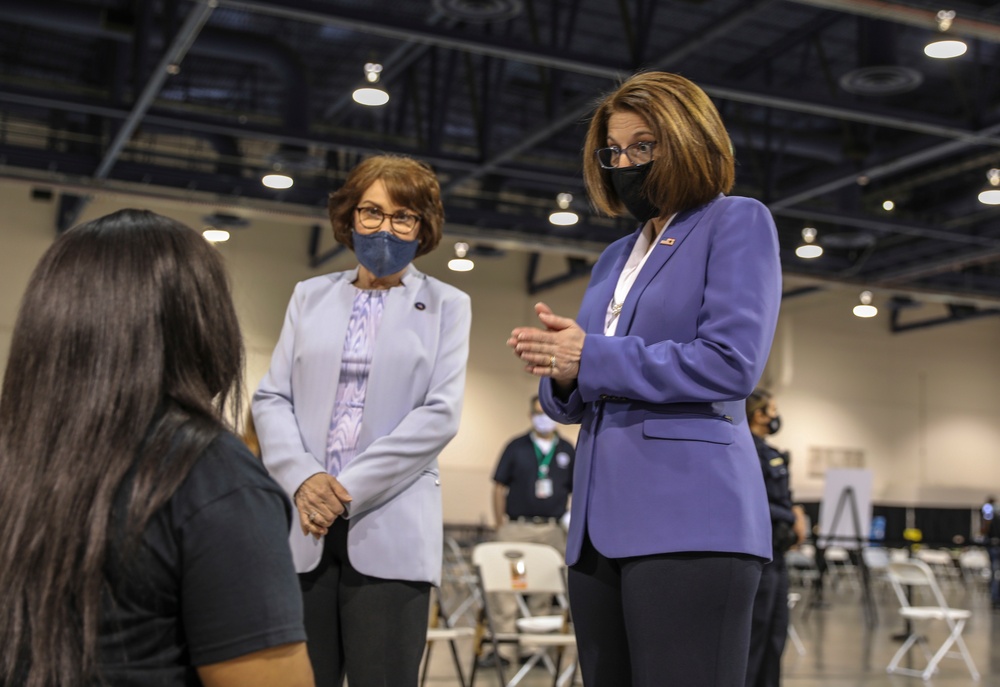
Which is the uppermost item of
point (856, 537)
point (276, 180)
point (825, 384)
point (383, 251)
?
point (276, 180)

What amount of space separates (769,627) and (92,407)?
14.5 ft

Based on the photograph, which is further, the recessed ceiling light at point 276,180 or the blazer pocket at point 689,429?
the recessed ceiling light at point 276,180

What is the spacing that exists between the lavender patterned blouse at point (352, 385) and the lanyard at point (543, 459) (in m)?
5.67

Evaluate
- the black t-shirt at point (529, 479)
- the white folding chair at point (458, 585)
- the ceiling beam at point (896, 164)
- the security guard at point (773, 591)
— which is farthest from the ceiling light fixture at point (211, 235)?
the ceiling beam at point (896, 164)

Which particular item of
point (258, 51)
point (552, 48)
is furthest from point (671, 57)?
point (258, 51)

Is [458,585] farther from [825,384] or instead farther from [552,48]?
[825,384]

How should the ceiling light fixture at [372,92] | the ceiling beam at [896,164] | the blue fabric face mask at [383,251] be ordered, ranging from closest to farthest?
the blue fabric face mask at [383,251] → the ceiling light fixture at [372,92] → the ceiling beam at [896,164]

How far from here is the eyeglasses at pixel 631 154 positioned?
1.81 meters

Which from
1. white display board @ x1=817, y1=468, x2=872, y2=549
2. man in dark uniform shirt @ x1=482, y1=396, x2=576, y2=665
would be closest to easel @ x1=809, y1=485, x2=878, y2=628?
white display board @ x1=817, y1=468, x2=872, y2=549

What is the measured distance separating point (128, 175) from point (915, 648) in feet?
33.1

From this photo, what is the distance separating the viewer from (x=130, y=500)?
107 centimetres

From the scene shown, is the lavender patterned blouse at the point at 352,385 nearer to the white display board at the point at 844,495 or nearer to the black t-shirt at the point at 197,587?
the black t-shirt at the point at 197,587

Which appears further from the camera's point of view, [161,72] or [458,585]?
[458,585]

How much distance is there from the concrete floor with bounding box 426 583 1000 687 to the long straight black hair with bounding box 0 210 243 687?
17.7 feet
